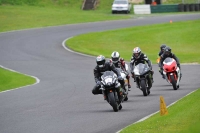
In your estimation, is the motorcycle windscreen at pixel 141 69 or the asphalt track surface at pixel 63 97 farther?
the motorcycle windscreen at pixel 141 69

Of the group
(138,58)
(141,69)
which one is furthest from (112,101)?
(138,58)

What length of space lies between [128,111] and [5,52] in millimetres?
24515

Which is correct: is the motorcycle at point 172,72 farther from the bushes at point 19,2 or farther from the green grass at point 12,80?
the bushes at point 19,2

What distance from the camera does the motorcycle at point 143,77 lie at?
17828 millimetres

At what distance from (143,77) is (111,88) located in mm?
3507

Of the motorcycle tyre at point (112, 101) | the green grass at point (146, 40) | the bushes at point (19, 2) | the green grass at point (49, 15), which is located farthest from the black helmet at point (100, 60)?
the bushes at point (19, 2)

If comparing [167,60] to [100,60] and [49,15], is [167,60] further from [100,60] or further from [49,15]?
[49,15]

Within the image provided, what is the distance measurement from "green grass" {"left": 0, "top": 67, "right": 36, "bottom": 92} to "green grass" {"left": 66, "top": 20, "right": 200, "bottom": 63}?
786cm

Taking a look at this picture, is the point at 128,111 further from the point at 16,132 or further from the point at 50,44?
the point at 50,44

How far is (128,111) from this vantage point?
571 inches

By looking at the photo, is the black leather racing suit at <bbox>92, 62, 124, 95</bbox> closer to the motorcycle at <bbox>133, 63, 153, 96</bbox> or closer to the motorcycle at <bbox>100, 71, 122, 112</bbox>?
the motorcycle at <bbox>100, 71, 122, 112</bbox>

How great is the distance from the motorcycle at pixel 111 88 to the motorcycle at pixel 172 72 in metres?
4.51

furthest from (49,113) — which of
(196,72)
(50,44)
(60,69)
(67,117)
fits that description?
(50,44)

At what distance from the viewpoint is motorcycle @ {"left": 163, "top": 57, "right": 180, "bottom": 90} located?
1900 cm
